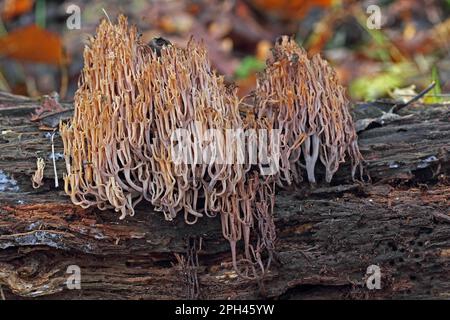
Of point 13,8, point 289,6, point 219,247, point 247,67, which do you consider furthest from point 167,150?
point 13,8

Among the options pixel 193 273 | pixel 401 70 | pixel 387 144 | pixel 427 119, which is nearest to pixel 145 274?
pixel 193 273

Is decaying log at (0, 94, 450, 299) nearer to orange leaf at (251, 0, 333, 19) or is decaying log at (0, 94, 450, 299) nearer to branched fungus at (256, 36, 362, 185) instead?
branched fungus at (256, 36, 362, 185)

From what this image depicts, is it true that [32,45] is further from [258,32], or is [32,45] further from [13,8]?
[258,32]

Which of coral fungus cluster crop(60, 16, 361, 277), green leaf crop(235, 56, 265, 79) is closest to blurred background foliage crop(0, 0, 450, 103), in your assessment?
green leaf crop(235, 56, 265, 79)

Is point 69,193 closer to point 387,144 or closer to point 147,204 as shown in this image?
point 147,204

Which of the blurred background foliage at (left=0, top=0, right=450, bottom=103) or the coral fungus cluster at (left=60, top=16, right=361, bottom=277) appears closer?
the coral fungus cluster at (left=60, top=16, right=361, bottom=277)

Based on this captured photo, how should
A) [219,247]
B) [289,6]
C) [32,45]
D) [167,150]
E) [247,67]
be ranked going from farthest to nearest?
[289,6] → [247,67] → [32,45] → [219,247] → [167,150]

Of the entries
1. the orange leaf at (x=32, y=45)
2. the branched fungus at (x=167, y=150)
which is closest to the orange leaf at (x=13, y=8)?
the orange leaf at (x=32, y=45)
